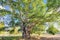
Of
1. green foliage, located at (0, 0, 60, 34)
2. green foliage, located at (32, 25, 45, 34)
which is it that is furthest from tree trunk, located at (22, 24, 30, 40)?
green foliage, located at (32, 25, 45, 34)

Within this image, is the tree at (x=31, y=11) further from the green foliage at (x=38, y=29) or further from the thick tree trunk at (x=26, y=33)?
the green foliage at (x=38, y=29)

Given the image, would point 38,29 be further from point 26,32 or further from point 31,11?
point 31,11

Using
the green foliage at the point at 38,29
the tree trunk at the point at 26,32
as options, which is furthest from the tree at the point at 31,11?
the green foliage at the point at 38,29

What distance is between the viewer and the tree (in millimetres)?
18278

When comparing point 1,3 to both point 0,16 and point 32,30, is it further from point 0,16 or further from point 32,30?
point 32,30

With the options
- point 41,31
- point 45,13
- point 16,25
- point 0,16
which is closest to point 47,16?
point 45,13

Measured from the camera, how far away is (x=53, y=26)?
64.2 ft

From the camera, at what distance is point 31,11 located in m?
18.6

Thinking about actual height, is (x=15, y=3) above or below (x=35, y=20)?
above

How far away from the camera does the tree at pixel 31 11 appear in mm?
18278

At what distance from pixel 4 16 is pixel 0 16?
36 cm

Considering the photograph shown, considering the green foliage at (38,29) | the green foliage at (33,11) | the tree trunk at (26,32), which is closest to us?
the green foliage at (33,11)

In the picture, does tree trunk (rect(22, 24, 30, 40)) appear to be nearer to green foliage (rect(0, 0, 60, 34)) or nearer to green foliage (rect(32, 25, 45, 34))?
green foliage (rect(0, 0, 60, 34))

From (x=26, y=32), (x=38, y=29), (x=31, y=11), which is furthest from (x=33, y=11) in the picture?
(x=26, y=32)
